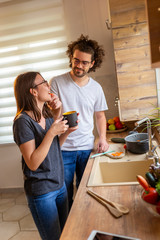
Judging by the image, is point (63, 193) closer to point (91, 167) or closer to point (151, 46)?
point (91, 167)

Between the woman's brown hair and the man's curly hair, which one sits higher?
the man's curly hair

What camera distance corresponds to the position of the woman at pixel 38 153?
1.32 metres

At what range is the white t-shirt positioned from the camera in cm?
200

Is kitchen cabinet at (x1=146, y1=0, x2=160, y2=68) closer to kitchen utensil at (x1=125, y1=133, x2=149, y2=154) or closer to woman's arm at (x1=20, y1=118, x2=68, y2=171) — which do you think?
woman's arm at (x1=20, y1=118, x2=68, y2=171)

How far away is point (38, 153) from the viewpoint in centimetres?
131

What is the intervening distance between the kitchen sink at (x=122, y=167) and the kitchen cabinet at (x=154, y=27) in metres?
0.95

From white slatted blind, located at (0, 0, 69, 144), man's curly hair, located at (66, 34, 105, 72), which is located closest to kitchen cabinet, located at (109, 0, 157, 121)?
man's curly hair, located at (66, 34, 105, 72)

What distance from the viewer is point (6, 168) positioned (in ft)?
11.2

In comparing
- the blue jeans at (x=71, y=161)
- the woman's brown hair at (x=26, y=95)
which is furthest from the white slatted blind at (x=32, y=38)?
the woman's brown hair at (x=26, y=95)

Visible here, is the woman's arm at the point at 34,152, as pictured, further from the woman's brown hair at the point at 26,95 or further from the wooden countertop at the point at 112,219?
the wooden countertop at the point at 112,219

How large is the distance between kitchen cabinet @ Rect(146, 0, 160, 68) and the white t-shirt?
3.73 feet

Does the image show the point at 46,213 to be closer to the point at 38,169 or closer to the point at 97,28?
the point at 38,169

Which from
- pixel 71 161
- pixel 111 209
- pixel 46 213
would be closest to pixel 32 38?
pixel 71 161

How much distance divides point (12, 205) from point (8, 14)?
241 cm
